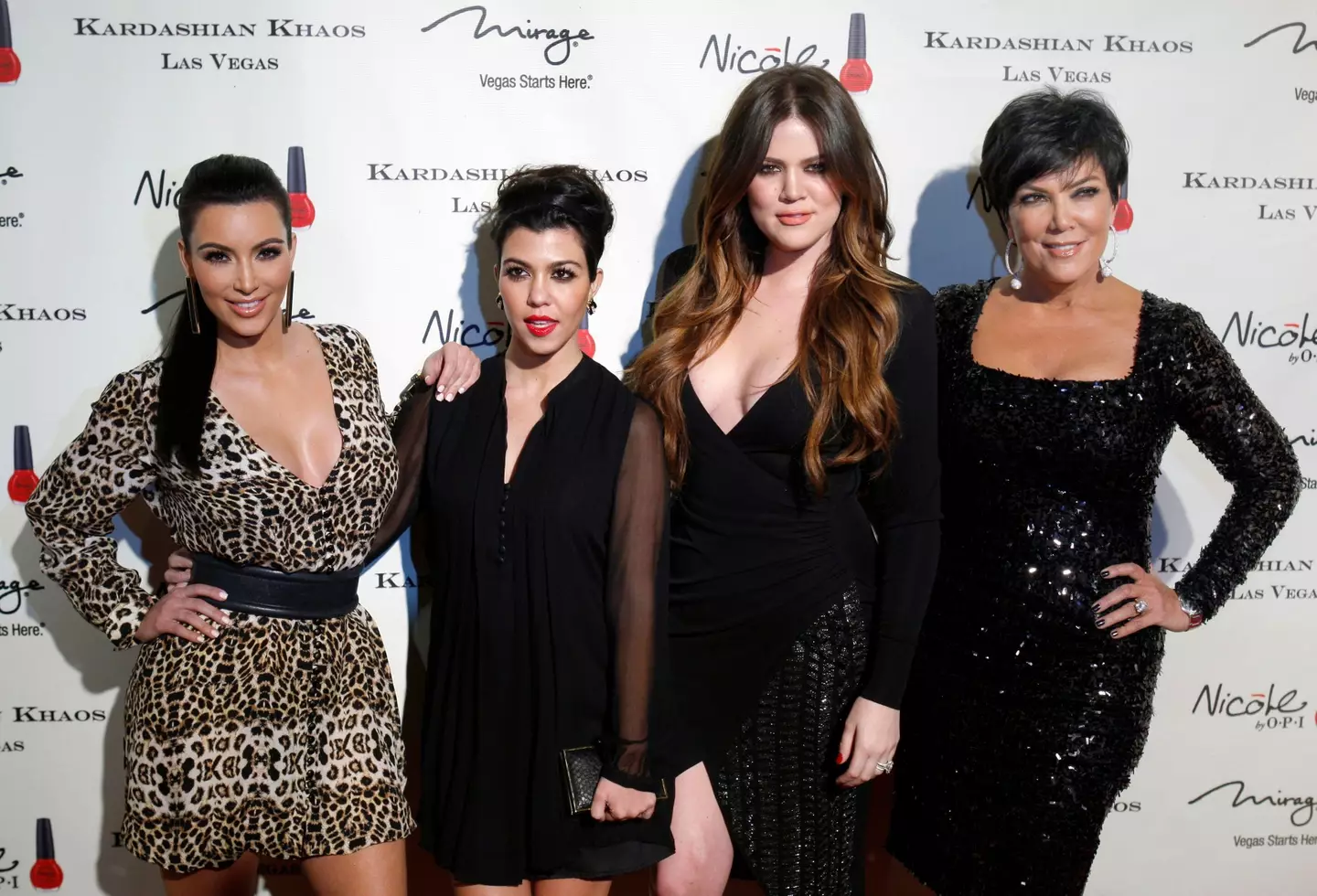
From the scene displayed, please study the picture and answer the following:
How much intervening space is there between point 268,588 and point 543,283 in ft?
2.78

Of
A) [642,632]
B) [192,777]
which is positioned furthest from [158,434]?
[642,632]

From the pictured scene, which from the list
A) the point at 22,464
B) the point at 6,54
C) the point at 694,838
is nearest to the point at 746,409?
the point at 694,838

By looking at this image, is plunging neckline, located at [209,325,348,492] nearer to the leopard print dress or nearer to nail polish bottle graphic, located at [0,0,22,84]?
the leopard print dress

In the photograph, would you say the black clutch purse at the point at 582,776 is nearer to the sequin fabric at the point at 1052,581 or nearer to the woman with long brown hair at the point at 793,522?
the woman with long brown hair at the point at 793,522

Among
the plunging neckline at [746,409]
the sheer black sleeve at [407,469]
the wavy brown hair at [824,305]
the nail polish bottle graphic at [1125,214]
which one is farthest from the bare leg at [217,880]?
the nail polish bottle graphic at [1125,214]

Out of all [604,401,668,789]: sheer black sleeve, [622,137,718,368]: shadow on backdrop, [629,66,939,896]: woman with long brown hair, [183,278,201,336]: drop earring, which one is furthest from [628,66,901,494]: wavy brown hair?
[183,278,201,336]: drop earring

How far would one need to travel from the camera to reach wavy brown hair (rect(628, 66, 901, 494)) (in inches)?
83.5

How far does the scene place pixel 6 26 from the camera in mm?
2578

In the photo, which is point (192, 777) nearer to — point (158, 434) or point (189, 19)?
point (158, 434)

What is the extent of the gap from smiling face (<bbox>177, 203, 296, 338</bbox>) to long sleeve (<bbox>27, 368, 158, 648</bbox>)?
0.82 ft

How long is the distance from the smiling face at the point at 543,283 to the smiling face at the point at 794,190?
0.41m

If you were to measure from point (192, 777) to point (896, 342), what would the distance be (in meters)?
1.68

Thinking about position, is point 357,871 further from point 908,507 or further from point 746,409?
point 908,507

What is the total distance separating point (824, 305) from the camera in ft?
7.20
